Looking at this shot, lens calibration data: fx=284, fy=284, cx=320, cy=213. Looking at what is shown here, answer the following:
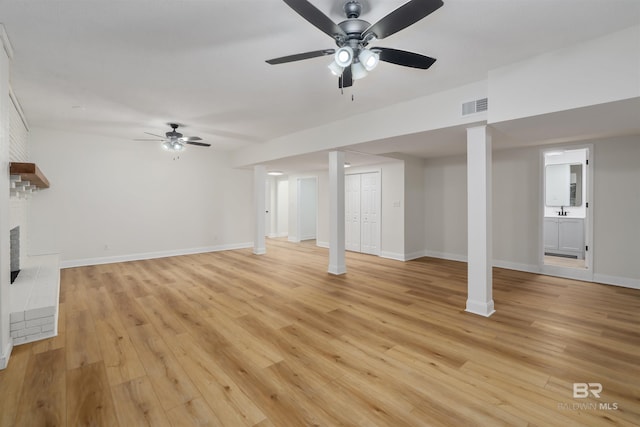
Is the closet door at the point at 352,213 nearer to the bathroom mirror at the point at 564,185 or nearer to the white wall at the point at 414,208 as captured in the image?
the white wall at the point at 414,208

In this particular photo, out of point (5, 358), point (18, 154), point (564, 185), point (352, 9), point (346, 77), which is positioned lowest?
point (5, 358)

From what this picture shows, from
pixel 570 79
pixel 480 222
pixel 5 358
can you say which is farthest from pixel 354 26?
pixel 5 358

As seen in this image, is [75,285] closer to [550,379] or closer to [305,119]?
[305,119]

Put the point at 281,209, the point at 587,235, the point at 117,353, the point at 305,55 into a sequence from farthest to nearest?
the point at 281,209 → the point at 587,235 → the point at 117,353 → the point at 305,55

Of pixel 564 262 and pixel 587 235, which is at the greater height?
pixel 587 235

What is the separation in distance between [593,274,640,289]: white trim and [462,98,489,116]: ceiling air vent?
3820 mm

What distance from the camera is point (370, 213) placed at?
752 centimetres

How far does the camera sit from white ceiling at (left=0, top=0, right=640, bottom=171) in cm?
221

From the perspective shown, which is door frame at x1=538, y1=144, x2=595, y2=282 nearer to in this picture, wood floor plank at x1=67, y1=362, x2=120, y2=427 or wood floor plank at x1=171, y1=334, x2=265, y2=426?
wood floor plank at x1=171, y1=334, x2=265, y2=426

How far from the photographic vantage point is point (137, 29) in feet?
8.10

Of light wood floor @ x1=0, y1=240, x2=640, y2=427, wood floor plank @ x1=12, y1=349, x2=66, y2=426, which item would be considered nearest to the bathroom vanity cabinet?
light wood floor @ x1=0, y1=240, x2=640, y2=427

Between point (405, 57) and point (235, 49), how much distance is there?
1.63 metres

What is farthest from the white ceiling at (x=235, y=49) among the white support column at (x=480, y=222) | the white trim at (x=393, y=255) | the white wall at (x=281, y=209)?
the white wall at (x=281, y=209)

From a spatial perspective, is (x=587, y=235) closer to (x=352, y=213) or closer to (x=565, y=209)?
(x=565, y=209)
